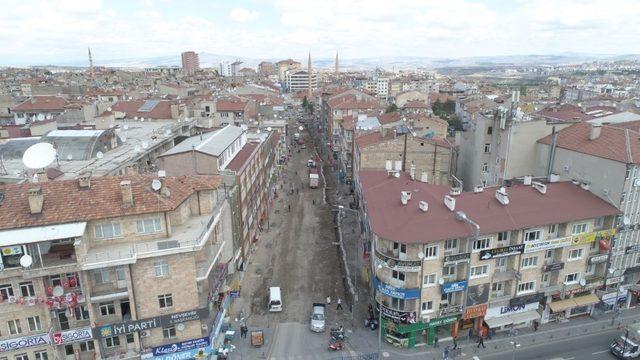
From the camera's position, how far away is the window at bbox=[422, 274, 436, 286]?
35.1 meters

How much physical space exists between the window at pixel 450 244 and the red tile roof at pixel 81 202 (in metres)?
20.7

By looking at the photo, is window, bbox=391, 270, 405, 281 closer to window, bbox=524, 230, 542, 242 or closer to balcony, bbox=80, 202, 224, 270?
window, bbox=524, 230, 542, 242

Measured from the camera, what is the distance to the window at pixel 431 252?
113 ft

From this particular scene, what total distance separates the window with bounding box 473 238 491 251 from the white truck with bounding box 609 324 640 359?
13652 mm

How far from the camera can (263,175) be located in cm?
6306

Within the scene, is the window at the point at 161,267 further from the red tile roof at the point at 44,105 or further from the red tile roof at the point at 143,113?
the red tile roof at the point at 44,105

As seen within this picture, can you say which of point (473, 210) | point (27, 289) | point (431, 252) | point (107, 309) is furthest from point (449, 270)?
point (27, 289)

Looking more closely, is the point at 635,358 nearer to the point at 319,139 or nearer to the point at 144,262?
the point at 144,262

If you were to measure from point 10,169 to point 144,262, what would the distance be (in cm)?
2580

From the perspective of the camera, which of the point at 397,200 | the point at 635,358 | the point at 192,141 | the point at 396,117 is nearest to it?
the point at 635,358

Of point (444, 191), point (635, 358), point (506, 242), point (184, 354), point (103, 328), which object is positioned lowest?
point (635, 358)

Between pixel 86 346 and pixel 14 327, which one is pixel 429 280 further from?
pixel 14 327

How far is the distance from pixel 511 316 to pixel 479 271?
605 centimetres

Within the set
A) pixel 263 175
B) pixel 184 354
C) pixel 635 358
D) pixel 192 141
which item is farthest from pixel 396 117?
pixel 184 354
